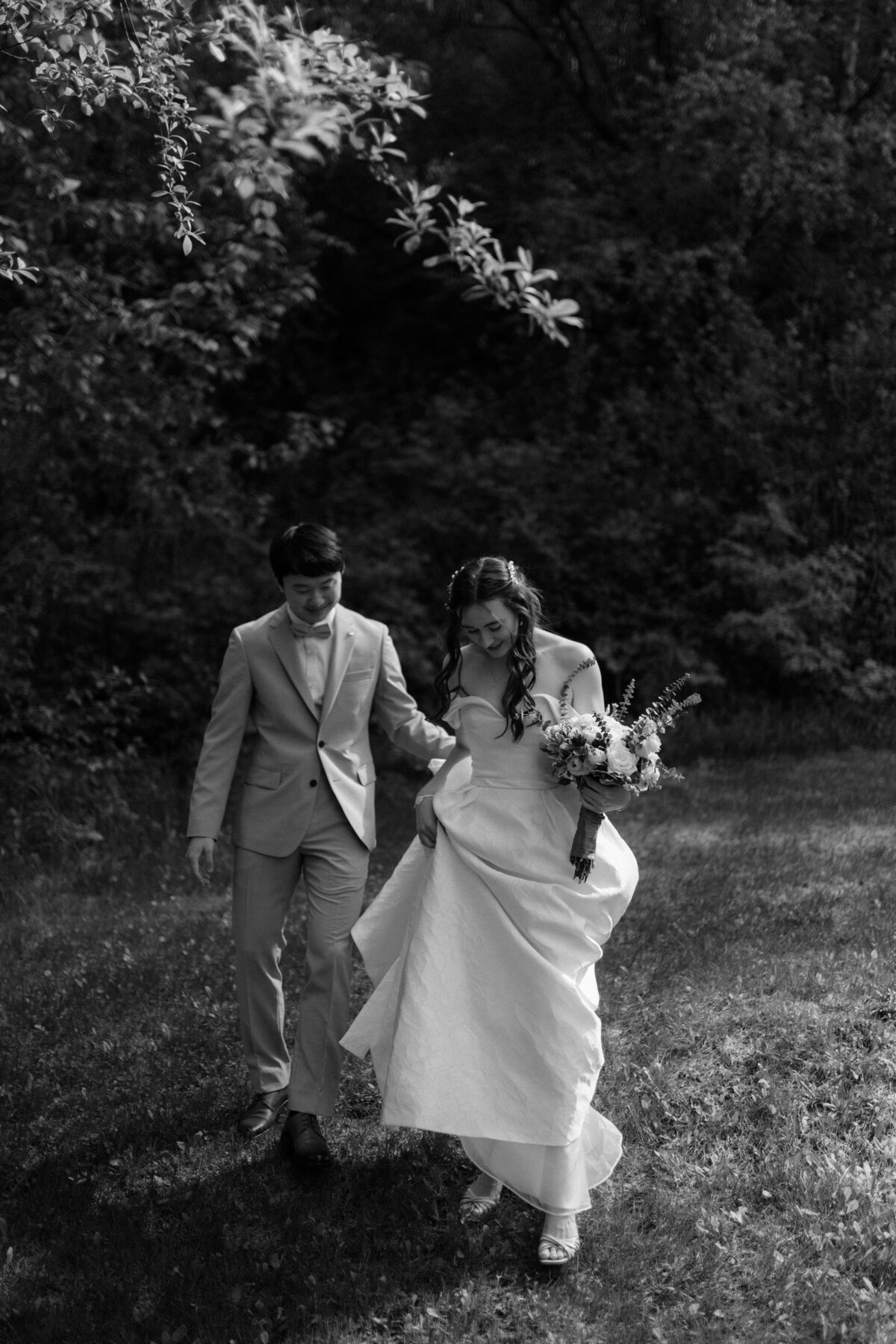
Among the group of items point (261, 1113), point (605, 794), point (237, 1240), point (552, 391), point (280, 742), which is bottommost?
point (237, 1240)

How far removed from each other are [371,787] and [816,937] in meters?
2.68

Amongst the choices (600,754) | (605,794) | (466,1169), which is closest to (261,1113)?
(466,1169)

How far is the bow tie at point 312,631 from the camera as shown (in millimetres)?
5352

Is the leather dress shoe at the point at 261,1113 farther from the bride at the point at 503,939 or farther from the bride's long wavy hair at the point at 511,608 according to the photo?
the bride's long wavy hair at the point at 511,608

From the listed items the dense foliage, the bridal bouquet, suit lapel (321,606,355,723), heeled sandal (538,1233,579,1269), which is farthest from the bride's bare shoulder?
the dense foliage

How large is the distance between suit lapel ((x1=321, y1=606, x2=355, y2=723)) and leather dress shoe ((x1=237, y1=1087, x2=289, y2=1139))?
5.13ft

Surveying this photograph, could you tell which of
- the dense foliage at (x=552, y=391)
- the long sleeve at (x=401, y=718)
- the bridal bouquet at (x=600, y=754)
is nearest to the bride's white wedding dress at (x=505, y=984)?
the bridal bouquet at (x=600, y=754)

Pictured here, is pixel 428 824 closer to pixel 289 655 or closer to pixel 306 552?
pixel 289 655

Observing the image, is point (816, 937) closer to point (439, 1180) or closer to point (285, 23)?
point (439, 1180)

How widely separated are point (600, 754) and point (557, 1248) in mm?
1625

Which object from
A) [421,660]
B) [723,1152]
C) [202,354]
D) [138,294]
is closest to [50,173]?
[202,354]

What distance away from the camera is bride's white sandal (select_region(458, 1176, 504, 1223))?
186 inches

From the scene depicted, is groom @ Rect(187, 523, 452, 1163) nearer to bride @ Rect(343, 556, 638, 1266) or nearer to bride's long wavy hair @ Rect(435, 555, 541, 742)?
bride @ Rect(343, 556, 638, 1266)

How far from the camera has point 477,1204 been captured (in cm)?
477
